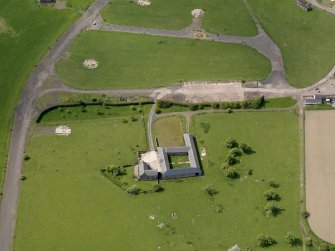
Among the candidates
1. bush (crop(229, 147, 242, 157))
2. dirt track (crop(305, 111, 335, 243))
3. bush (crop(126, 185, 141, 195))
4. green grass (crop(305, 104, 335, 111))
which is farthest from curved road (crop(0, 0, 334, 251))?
bush (crop(229, 147, 242, 157))

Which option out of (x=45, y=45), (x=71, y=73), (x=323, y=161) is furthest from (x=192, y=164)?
(x=45, y=45)

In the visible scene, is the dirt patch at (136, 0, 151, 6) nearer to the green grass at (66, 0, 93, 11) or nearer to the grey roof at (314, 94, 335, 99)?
the green grass at (66, 0, 93, 11)

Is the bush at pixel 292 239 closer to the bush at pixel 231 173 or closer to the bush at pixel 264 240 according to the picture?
the bush at pixel 264 240

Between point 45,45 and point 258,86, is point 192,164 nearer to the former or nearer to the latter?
point 258,86

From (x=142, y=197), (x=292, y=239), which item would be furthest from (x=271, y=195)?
(x=142, y=197)

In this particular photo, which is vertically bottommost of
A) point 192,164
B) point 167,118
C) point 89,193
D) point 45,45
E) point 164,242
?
point 164,242

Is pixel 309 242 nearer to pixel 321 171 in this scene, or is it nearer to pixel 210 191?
pixel 321 171
